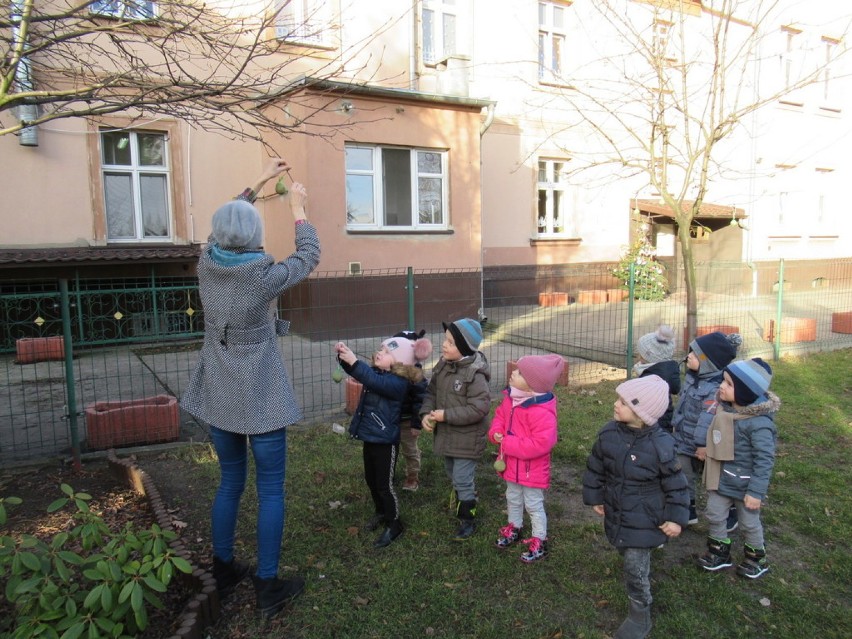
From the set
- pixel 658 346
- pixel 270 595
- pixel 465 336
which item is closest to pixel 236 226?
pixel 465 336

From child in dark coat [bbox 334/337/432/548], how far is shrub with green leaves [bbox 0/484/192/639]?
135 cm

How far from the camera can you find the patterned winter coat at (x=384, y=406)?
3.51m

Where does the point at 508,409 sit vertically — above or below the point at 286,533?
above

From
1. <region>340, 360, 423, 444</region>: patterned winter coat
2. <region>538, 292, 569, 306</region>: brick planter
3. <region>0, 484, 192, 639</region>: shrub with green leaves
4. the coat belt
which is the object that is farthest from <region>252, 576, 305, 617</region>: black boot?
<region>538, 292, 569, 306</region>: brick planter

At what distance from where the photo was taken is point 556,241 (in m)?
15.2

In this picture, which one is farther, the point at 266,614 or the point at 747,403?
the point at 747,403

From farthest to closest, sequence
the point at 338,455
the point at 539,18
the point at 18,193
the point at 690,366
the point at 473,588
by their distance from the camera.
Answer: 1. the point at 539,18
2. the point at 18,193
3. the point at 338,455
4. the point at 690,366
5. the point at 473,588

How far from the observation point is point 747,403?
10.6ft

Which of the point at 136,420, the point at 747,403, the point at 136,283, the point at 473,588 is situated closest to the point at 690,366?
the point at 747,403

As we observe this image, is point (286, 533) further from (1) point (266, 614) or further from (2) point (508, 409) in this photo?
(2) point (508, 409)

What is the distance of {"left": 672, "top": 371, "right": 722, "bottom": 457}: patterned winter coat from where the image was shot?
3.66 meters

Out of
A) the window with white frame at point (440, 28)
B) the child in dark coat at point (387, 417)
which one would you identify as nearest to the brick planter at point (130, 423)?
the child in dark coat at point (387, 417)

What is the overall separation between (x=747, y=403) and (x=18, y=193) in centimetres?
1072

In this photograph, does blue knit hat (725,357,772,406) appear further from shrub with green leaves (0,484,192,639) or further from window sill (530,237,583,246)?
window sill (530,237,583,246)
